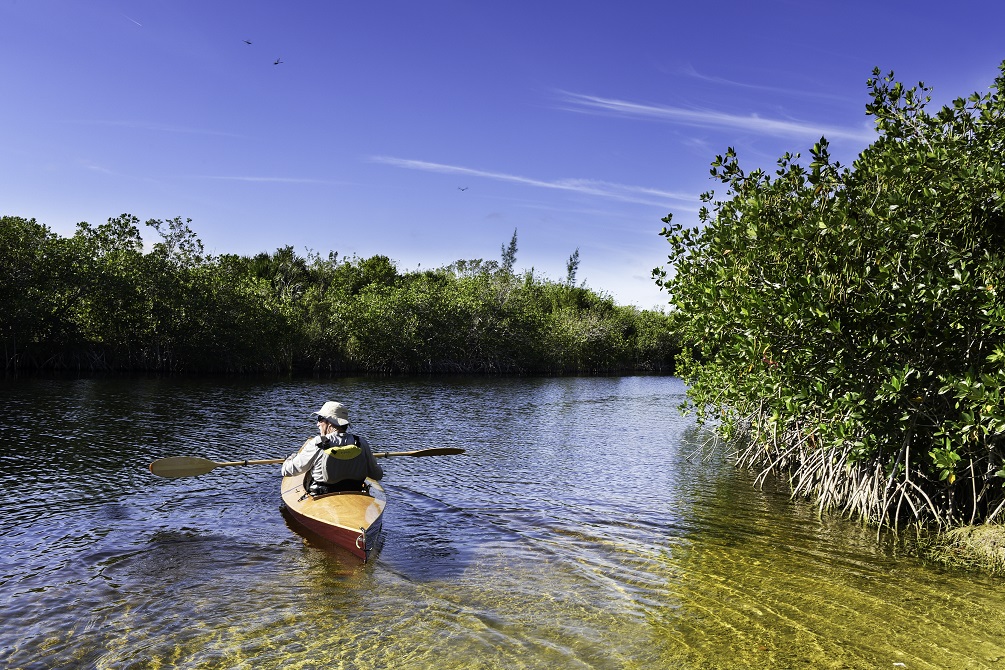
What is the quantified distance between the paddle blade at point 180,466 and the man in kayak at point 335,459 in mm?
2655

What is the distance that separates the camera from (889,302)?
31.9 ft

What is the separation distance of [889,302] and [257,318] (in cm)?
4877

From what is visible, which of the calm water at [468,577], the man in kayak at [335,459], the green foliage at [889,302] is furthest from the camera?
the man in kayak at [335,459]

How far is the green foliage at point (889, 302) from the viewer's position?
30.4ft

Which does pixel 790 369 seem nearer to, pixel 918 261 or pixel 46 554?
pixel 918 261

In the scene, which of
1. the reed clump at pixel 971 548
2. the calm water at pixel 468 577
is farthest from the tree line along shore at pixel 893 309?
the calm water at pixel 468 577

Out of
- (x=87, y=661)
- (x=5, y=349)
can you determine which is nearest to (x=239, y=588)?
(x=87, y=661)

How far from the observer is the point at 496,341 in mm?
68375

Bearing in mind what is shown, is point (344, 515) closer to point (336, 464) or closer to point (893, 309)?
→ point (336, 464)

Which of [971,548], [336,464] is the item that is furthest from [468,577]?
[971,548]

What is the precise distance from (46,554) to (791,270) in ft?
38.9

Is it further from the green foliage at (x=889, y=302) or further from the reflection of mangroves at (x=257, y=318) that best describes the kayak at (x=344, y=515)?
the reflection of mangroves at (x=257, y=318)

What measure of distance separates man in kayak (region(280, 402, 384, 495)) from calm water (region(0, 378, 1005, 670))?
986 millimetres

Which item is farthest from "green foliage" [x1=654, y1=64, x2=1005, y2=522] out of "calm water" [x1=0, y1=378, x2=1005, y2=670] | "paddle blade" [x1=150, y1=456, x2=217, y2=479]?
"paddle blade" [x1=150, y1=456, x2=217, y2=479]
